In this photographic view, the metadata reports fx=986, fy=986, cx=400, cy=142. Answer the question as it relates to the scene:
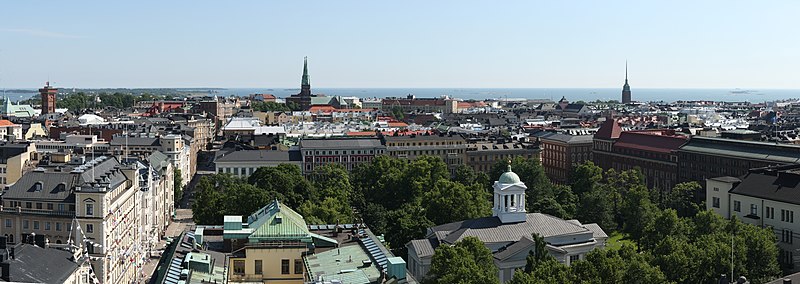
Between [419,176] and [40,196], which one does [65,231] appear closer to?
[40,196]

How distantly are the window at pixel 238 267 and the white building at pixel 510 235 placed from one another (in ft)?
54.9

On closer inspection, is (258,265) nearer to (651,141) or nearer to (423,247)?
(423,247)

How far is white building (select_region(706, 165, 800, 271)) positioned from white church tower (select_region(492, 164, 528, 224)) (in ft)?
45.1

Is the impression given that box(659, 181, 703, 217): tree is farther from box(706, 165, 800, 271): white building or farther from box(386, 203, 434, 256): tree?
box(386, 203, 434, 256): tree

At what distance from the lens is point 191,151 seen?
116 meters

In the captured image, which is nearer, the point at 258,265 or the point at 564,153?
the point at 258,265

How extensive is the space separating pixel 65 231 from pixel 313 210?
16381mm

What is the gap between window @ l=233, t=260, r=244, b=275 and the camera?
37.9 metres

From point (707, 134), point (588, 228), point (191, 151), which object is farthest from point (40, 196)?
point (707, 134)

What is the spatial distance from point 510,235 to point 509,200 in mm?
3107

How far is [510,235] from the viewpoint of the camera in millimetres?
55750

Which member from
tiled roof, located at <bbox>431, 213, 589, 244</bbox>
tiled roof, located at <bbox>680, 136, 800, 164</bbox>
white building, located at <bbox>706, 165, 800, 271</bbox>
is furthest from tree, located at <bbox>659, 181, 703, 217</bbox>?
tiled roof, located at <bbox>431, 213, 589, 244</bbox>

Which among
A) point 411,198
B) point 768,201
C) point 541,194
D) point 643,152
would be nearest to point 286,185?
point 411,198

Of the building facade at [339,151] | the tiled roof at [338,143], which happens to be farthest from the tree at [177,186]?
the tiled roof at [338,143]
